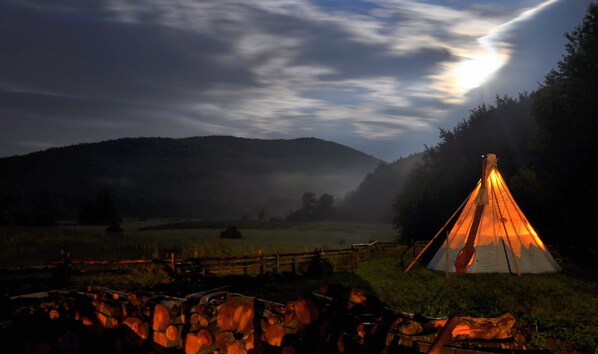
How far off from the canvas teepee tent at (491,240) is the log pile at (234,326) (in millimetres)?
12286

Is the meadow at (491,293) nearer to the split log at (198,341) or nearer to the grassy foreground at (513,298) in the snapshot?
the grassy foreground at (513,298)

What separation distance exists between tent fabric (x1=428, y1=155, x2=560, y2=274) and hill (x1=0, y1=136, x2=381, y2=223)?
6104cm

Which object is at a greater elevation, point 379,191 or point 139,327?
point 379,191

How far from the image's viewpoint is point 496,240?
18.1 meters

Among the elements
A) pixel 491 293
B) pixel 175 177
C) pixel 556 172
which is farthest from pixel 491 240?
pixel 175 177

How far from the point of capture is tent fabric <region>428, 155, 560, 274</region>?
17812 mm

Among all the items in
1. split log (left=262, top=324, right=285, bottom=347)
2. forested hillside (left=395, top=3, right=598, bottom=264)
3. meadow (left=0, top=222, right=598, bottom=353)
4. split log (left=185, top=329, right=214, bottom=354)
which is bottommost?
meadow (left=0, top=222, right=598, bottom=353)

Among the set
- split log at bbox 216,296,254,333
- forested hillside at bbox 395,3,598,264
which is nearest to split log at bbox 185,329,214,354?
split log at bbox 216,296,254,333

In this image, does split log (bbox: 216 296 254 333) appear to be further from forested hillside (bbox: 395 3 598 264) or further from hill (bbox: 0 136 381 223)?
hill (bbox: 0 136 381 223)

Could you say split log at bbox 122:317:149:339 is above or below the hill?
below

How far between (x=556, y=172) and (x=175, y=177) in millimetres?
110015

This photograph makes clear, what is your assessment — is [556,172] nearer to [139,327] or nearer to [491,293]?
[491,293]

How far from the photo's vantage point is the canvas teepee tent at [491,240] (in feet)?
58.4

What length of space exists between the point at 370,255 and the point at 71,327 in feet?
64.2
